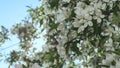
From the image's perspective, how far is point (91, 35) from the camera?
2986 mm

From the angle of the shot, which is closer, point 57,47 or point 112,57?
point 112,57

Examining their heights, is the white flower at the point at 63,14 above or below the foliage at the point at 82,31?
above

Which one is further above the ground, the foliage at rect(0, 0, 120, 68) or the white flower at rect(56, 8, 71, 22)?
the white flower at rect(56, 8, 71, 22)

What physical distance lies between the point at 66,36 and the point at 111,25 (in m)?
0.44

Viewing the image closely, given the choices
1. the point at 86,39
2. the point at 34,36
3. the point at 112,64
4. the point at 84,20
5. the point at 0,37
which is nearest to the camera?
the point at 112,64

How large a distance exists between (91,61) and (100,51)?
206 mm

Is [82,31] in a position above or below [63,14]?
below

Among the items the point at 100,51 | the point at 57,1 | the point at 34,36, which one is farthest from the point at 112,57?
the point at 34,36

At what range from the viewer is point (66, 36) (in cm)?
290

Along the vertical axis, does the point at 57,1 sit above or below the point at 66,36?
above

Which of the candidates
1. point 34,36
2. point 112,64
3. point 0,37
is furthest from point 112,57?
point 0,37

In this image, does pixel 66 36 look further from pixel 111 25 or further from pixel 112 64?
pixel 112 64

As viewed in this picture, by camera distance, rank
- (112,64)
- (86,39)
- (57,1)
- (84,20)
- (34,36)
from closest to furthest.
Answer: (112,64), (84,20), (86,39), (57,1), (34,36)

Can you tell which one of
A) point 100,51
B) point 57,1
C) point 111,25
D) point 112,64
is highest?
point 57,1
